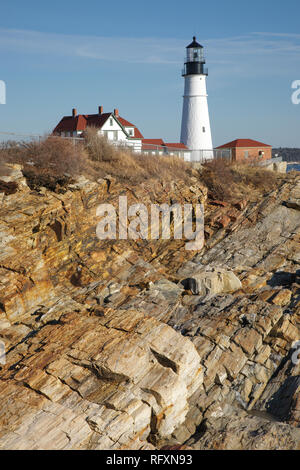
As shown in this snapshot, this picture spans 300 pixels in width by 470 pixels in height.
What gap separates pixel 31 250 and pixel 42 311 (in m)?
2.59

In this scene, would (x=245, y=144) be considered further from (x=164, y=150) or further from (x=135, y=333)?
(x=135, y=333)

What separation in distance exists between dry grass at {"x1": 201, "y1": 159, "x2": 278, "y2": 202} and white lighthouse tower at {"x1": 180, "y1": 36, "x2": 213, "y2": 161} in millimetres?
12188

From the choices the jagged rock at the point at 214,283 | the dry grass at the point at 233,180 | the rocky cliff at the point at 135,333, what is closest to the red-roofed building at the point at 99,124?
the dry grass at the point at 233,180

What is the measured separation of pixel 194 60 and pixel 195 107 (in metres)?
4.57

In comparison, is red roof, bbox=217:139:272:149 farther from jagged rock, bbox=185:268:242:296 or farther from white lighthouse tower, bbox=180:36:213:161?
jagged rock, bbox=185:268:242:296

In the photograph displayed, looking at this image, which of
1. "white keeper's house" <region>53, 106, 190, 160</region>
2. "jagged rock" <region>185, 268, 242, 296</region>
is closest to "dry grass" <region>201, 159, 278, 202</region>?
"jagged rock" <region>185, 268, 242, 296</region>

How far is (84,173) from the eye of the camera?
20.1 meters

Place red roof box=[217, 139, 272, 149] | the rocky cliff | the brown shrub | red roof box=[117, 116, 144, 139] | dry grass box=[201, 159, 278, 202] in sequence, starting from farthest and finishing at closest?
1. red roof box=[117, 116, 144, 139]
2. red roof box=[217, 139, 272, 149]
3. dry grass box=[201, 159, 278, 202]
4. the brown shrub
5. the rocky cliff

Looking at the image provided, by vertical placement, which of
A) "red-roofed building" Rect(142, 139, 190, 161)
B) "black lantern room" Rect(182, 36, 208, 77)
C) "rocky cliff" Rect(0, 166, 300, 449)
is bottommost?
"rocky cliff" Rect(0, 166, 300, 449)

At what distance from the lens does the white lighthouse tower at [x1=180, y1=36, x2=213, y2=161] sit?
39.1 meters

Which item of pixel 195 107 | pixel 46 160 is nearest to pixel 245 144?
pixel 195 107

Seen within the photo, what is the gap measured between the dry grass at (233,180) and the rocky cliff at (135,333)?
4.36 metres

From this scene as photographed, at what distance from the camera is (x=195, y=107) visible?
38969mm

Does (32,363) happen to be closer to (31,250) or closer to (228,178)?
(31,250)
